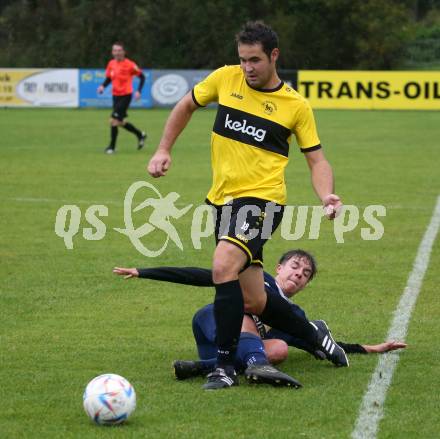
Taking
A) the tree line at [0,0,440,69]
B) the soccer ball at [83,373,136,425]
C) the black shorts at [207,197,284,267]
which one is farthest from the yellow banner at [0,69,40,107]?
the soccer ball at [83,373,136,425]

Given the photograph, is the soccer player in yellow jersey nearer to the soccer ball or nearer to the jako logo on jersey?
the jako logo on jersey

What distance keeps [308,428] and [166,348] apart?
80.3 inches

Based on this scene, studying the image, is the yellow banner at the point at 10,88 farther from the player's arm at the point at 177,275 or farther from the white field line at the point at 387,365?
the player's arm at the point at 177,275

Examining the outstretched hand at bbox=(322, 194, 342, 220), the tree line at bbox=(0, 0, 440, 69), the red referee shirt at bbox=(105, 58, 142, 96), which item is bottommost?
the outstretched hand at bbox=(322, 194, 342, 220)

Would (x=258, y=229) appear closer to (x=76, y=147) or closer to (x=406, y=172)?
(x=406, y=172)

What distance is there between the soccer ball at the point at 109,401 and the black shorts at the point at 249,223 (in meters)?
1.16

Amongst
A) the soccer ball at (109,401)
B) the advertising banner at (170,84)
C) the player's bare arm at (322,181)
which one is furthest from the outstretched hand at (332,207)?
the advertising banner at (170,84)

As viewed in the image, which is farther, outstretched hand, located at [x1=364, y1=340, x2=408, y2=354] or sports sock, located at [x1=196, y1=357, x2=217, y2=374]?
outstretched hand, located at [x1=364, y1=340, x2=408, y2=354]

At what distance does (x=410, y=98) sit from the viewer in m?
38.3

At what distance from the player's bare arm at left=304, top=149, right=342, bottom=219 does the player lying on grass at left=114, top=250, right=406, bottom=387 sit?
0.72 m

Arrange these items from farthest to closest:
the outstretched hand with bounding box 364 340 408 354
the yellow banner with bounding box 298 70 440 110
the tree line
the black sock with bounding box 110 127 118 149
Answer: the tree line → the yellow banner with bounding box 298 70 440 110 → the black sock with bounding box 110 127 118 149 → the outstretched hand with bounding box 364 340 408 354

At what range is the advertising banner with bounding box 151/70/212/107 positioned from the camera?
39.6 metres

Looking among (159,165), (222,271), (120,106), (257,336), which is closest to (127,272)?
(222,271)

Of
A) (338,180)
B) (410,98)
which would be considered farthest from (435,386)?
(410,98)
